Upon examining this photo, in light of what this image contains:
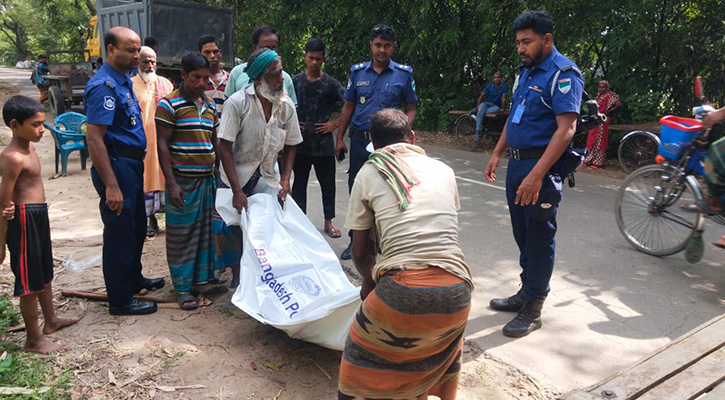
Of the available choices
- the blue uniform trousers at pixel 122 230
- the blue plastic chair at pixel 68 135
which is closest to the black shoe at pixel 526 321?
the blue uniform trousers at pixel 122 230

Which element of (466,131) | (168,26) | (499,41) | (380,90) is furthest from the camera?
(499,41)

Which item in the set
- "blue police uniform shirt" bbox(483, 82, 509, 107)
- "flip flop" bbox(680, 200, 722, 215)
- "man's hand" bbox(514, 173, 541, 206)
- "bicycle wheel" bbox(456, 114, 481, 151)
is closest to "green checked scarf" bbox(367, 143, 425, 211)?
"man's hand" bbox(514, 173, 541, 206)

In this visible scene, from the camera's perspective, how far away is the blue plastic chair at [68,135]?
7.84 m

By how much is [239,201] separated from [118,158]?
2.57ft

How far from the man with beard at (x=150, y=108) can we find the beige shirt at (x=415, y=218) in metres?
3.50

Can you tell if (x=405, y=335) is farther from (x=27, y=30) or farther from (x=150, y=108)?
(x=27, y=30)

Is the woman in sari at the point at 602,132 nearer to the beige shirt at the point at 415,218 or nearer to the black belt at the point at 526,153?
the black belt at the point at 526,153

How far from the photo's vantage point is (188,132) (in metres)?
3.41

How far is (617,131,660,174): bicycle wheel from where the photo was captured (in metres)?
8.28

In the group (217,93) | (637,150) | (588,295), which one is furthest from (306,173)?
(637,150)

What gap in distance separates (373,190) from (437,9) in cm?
1148

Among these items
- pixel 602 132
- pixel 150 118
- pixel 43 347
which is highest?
pixel 150 118

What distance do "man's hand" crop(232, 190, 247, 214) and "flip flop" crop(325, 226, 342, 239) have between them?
187 cm

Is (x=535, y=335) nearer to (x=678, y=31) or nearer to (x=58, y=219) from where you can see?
(x=58, y=219)
